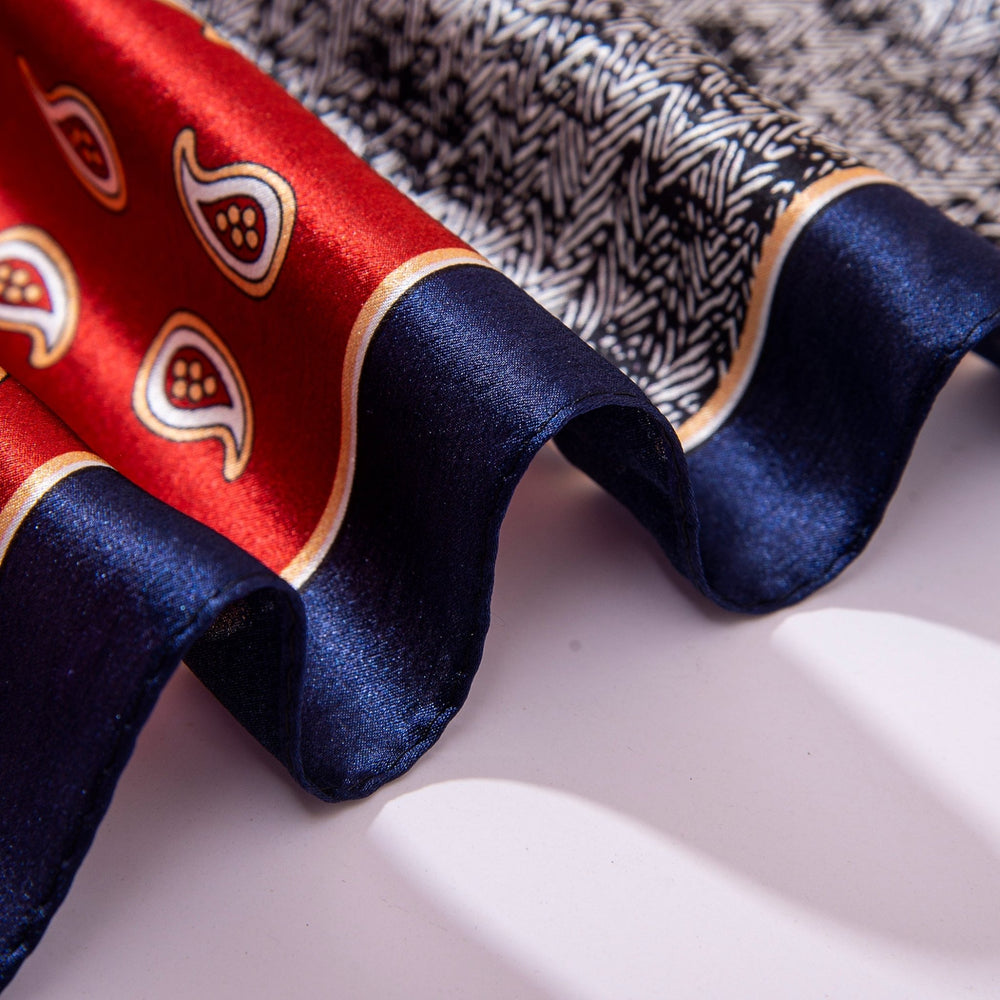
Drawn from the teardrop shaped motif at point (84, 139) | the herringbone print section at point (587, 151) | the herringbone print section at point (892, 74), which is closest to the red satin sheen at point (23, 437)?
the teardrop shaped motif at point (84, 139)

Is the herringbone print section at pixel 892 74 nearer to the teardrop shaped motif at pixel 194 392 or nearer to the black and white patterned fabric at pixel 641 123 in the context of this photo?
the black and white patterned fabric at pixel 641 123

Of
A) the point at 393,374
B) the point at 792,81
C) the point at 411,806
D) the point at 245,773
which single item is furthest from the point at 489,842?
the point at 792,81

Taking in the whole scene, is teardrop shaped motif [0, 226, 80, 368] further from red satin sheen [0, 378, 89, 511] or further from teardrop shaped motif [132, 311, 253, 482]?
red satin sheen [0, 378, 89, 511]

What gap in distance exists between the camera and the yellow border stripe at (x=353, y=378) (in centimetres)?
71

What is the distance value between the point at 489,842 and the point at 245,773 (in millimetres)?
158

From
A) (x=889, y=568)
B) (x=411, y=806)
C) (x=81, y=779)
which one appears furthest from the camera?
(x=889, y=568)

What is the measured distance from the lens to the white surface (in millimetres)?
610

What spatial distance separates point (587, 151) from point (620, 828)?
0.56 meters

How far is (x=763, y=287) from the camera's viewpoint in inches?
33.1

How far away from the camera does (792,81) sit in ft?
3.66

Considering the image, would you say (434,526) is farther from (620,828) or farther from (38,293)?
(38,293)

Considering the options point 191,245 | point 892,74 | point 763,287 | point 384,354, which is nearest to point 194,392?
point 191,245

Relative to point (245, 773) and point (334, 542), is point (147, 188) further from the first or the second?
point (245, 773)

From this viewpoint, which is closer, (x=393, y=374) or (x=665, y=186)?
(x=393, y=374)
